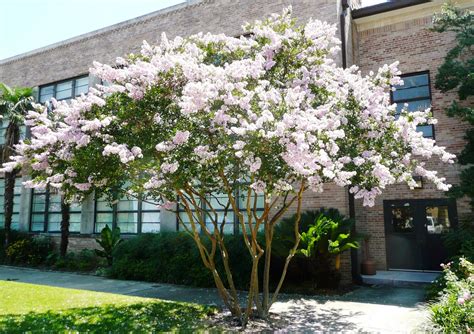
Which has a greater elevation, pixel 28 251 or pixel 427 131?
pixel 427 131

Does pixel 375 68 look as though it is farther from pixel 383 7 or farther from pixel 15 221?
pixel 15 221

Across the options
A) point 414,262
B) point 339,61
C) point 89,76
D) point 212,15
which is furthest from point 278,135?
point 89,76

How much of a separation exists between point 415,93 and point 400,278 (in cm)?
595

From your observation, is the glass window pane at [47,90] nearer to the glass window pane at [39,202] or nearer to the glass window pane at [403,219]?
the glass window pane at [39,202]

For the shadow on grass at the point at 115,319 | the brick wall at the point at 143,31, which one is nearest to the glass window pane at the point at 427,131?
the brick wall at the point at 143,31

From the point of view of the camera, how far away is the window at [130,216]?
51.4 ft

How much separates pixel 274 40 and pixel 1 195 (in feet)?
58.5

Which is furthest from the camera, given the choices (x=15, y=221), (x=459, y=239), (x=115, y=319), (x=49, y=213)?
(x=15, y=221)

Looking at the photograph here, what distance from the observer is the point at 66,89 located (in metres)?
18.6

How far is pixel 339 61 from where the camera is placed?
12320 mm

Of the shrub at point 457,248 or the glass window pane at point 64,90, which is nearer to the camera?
the shrub at point 457,248

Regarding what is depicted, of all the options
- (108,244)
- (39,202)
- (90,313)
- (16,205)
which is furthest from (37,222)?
(90,313)

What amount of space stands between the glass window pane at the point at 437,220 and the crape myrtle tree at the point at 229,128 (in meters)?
5.36

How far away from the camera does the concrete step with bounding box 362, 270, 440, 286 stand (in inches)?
431
